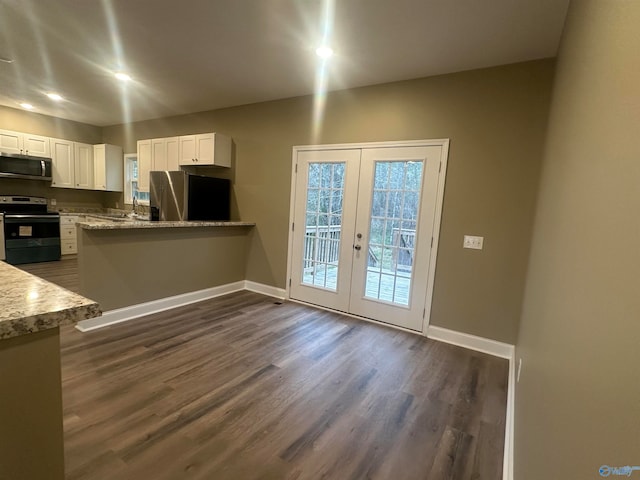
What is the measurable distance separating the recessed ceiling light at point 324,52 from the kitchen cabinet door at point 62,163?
5944 mm

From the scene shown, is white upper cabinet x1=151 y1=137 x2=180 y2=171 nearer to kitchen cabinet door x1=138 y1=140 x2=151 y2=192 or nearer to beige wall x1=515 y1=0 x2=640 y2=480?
kitchen cabinet door x1=138 y1=140 x2=151 y2=192

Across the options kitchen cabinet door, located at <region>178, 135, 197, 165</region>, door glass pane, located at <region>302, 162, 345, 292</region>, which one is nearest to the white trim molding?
door glass pane, located at <region>302, 162, 345, 292</region>

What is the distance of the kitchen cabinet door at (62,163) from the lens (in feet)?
19.9

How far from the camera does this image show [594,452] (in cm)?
58

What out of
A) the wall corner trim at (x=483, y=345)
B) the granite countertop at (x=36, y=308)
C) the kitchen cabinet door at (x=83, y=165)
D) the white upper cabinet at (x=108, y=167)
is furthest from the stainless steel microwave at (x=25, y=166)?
the wall corner trim at (x=483, y=345)

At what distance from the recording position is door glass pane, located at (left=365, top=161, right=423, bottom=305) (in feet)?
11.2

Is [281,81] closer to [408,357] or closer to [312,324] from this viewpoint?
[312,324]

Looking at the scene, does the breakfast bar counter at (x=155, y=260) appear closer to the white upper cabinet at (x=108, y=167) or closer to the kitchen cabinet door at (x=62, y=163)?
the white upper cabinet at (x=108, y=167)

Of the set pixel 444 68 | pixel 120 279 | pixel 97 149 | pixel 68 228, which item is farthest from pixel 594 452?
pixel 97 149

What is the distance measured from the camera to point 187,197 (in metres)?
4.34

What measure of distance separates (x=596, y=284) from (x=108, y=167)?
7741 mm

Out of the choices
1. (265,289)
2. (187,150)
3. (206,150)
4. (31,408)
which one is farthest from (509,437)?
(187,150)

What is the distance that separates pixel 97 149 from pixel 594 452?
8.18m

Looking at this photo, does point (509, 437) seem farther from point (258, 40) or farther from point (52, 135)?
point (52, 135)
